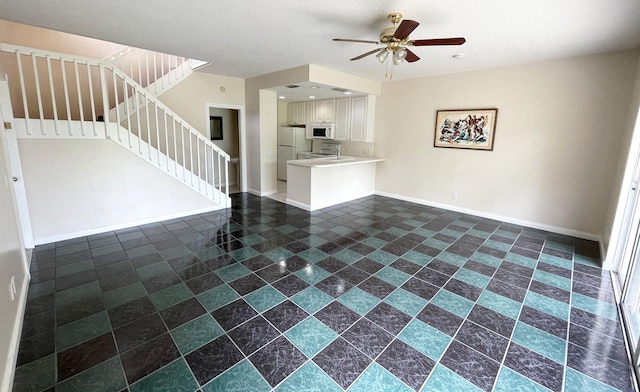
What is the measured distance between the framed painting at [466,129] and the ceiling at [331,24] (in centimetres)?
94

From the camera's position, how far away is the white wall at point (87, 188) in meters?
3.56

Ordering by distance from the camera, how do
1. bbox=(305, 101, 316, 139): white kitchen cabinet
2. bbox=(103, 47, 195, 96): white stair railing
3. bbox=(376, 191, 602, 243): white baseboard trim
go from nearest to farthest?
bbox=(376, 191, 602, 243): white baseboard trim, bbox=(103, 47, 195, 96): white stair railing, bbox=(305, 101, 316, 139): white kitchen cabinet

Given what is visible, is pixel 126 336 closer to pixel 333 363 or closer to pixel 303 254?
pixel 333 363

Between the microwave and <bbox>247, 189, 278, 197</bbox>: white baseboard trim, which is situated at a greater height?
the microwave

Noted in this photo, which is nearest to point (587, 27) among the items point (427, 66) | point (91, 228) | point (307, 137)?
point (427, 66)

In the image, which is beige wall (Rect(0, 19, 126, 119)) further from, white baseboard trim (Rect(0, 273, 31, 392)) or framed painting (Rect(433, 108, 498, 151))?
framed painting (Rect(433, 108, 498, 151))

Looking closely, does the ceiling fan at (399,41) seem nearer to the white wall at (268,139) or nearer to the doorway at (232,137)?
the white wall at (268,139)

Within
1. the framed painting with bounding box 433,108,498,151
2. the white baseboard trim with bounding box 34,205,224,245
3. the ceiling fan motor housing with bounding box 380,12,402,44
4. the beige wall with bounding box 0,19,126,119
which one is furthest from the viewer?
the framed painting with bounding box 433,108,498,151

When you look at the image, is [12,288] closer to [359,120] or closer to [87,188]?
[87,188]

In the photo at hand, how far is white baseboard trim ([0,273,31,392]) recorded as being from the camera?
1.58 meters

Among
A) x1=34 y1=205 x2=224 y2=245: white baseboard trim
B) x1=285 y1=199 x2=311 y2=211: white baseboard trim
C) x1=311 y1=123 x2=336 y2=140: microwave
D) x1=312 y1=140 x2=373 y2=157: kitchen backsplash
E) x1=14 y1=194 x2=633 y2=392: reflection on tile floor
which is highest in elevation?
x1=311 y1=123 x2=336 y2=140: microwave

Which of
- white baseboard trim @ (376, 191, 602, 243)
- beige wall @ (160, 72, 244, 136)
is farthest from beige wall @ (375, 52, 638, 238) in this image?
beige wall @ (160, 72, 244, 136)

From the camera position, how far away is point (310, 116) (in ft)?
25.8

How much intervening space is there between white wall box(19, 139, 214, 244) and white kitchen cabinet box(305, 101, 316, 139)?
4040 millimetres
